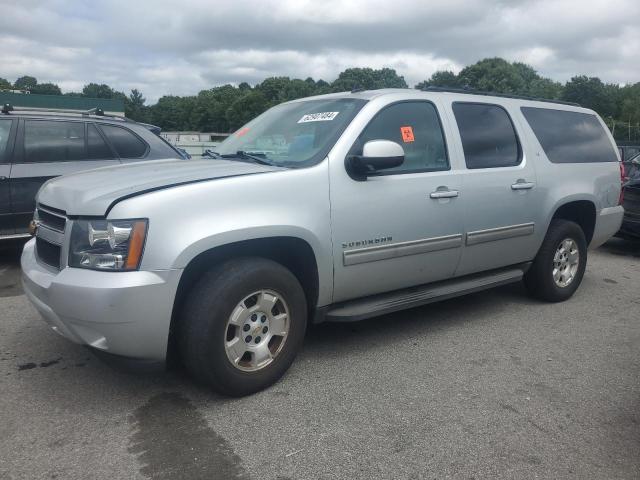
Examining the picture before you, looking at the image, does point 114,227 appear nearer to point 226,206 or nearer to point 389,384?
point 226,206

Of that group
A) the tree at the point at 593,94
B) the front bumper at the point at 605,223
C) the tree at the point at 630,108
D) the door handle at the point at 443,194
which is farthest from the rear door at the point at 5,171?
the tree at the point at 593,94

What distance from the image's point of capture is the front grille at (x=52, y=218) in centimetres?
315

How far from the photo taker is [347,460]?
2691 millimetres

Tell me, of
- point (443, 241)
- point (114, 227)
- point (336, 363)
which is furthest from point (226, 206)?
point (443, 241)

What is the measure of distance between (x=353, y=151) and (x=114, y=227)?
1593mm

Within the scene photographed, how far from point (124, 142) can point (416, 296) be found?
4.29m

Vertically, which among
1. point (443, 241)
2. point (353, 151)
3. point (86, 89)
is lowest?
point (443, 241)

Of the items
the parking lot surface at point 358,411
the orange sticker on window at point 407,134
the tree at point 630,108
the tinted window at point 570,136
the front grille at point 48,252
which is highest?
the tree at point 630,108

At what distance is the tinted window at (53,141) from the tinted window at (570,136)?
4811 mm

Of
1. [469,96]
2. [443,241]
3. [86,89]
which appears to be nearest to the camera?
[443,241]

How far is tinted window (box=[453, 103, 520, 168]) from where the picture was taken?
4426mm

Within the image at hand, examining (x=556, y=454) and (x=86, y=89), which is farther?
(x=86, y=89)

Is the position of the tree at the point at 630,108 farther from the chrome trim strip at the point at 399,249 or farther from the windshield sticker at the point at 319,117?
the windshield sticker at the point at 319,117

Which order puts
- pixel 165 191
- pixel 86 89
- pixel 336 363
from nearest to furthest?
pixel 165 191, pixel 336 363, pixel 86 89
